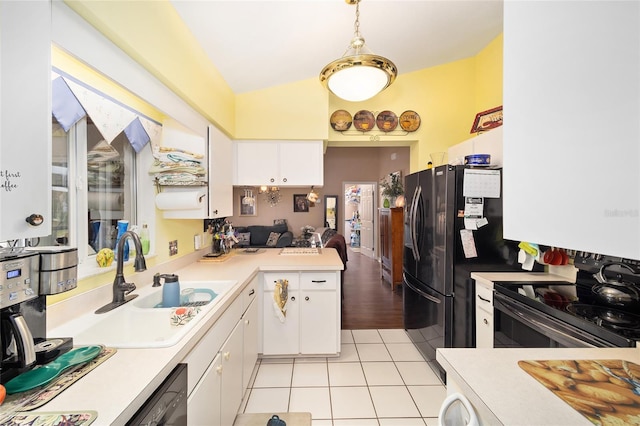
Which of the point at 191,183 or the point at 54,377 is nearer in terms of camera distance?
the point at 54,377

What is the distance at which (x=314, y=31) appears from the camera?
2199 mm

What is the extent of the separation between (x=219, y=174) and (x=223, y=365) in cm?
163

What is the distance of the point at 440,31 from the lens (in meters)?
2.52

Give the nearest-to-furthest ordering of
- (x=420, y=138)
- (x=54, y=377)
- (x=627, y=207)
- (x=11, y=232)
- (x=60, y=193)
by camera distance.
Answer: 1. (x=627, y=207)
2. (x=11, y=232)
3. (x=54, y=377)
4. (x=60, y=193)
5. (x=420, y=138)

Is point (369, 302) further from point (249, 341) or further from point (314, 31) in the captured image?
point (314, 31)

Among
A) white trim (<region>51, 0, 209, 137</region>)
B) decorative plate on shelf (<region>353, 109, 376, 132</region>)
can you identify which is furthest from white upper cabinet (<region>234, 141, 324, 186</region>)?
white trim (<region>51, 0, 209, 137</region>)

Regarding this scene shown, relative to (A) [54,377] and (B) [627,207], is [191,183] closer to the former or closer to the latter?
(A) [54,377]

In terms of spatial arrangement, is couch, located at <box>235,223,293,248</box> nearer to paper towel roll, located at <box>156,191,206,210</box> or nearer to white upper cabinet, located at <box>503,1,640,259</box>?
paper towel roll, located at <box>156,191,206,210</box>

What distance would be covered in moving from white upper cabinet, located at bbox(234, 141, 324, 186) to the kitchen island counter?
2431 millimetres

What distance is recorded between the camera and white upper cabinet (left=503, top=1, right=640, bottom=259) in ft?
1.70

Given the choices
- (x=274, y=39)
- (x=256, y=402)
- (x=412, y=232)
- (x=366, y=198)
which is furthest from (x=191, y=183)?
(x=366, y=198)

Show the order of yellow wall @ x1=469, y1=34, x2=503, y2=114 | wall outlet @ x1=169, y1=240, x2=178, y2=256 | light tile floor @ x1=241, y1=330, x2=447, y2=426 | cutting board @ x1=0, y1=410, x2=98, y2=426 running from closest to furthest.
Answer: cutting board @ x1=0, y1=410, x2=98, y2=426 → light tile floor @ x1=241, y1=330, x2=447, y2=426 → wall outlet @ x1=169, y1=240, x2=178, y2=256 → yellow wall @ x1=469, y1=34, x2=503, y2=114

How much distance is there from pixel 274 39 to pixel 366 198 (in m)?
6.23

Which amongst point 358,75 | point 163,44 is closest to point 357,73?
point 358,75
